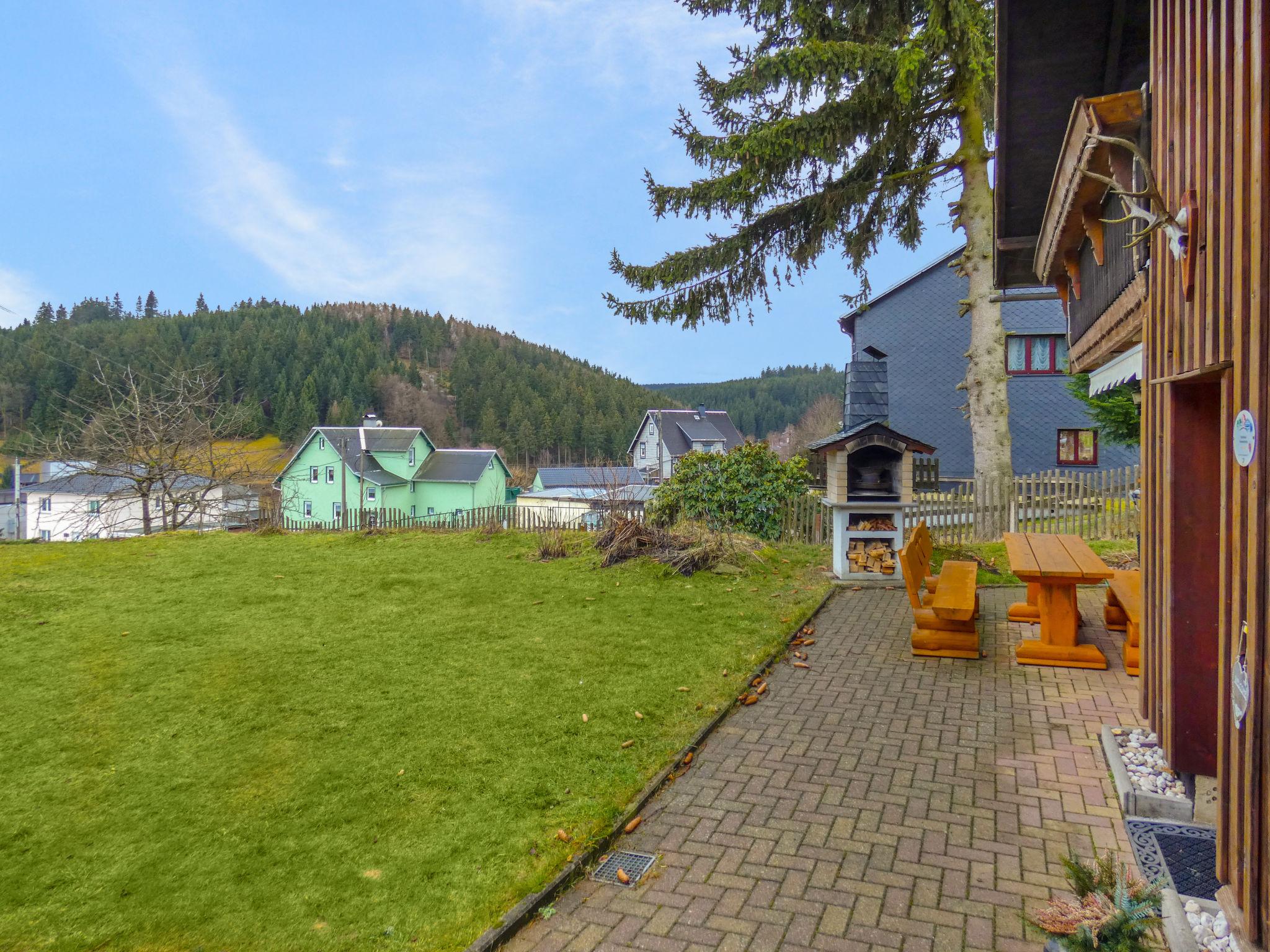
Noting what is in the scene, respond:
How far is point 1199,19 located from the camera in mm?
2641

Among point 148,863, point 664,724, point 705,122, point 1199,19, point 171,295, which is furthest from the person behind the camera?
point 171,295

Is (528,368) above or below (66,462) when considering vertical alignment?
above

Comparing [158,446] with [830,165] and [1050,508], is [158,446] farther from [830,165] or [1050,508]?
[1050,508]

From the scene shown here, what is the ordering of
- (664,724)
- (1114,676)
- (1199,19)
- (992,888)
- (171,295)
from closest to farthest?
(1199,19), (992,888), (664,724), (1114,676), (171,295)

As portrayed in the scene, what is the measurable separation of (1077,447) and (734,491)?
1585 centimetres

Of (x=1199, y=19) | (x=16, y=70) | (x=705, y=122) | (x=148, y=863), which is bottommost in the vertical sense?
(x=148, y=863)

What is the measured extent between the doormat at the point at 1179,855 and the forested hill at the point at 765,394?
8010 cm

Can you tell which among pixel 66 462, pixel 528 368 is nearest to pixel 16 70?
pixel 66 462

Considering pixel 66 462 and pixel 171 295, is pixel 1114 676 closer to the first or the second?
pixel 66 462

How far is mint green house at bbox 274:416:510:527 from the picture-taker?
45219 millimetres

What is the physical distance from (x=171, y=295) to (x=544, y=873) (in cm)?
15212

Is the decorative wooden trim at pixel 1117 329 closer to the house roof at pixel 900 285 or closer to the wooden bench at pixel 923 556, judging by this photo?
the wooden bench at pixel 923 556

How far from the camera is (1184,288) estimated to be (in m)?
2.75

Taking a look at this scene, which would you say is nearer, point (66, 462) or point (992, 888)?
point (992, 888)
